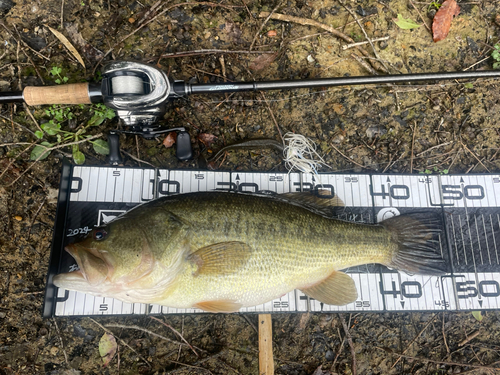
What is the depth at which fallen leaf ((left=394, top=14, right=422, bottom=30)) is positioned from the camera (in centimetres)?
374

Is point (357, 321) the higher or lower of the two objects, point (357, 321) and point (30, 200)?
the lower

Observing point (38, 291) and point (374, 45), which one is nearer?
point (38, 291)

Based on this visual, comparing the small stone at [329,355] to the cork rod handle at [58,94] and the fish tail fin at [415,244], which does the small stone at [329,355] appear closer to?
the fish tail fin at [415,244]

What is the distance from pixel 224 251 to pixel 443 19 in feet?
12.2

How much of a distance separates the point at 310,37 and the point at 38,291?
13.1 feet

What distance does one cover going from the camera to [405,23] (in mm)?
3750

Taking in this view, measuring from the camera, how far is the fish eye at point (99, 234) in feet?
7.39

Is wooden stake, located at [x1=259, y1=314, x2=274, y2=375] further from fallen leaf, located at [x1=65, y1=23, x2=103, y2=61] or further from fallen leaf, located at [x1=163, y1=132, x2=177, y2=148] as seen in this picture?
fallen leaf, located at [x1=65, y1=23, x2=103, y2=61]

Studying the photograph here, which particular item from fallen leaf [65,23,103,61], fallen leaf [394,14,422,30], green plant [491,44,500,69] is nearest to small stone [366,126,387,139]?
fallen leaf [394,14,422,30]

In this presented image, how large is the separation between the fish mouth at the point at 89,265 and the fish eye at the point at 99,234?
0.08 m

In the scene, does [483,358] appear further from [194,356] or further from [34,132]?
[34,132]

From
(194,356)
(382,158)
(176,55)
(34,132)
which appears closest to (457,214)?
(382,158)

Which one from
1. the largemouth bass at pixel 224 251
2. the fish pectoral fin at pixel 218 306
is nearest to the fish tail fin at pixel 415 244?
the largemouth bass at pixel 224 251

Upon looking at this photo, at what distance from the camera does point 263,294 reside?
8.69 feet
